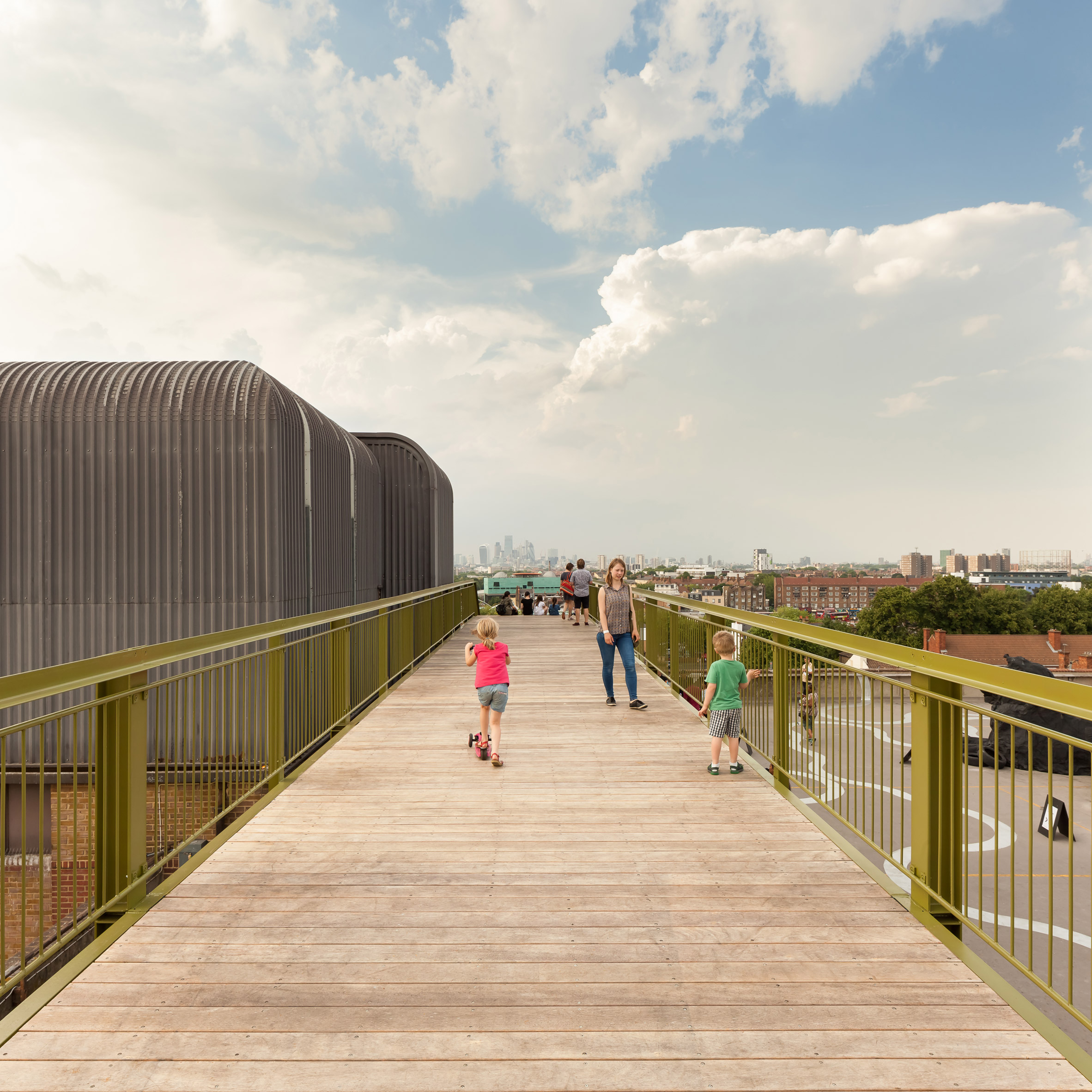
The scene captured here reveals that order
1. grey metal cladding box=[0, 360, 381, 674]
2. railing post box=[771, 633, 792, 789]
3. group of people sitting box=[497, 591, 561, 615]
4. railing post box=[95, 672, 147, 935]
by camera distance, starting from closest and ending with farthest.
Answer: railing post box=[95, 672, 147, 935]
railing post box=[771, 633, 792, 789]
grey metal cladding box=[0, 360, 381, 674]
group of people sitting box=[497, 591, 561, 615]

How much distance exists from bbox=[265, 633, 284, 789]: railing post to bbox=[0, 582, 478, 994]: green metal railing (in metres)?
0.01

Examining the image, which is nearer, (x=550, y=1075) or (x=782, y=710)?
(x=550, y=1075)

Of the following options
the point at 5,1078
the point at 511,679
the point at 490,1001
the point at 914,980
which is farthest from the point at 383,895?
the point at 511,679

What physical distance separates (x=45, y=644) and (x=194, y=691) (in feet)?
34.6

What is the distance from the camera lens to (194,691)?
387 centimetres

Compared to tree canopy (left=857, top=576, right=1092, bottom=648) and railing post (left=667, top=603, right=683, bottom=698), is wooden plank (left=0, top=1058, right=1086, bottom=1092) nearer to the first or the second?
railing post (left=667, top=603, right=683, bottom=698)

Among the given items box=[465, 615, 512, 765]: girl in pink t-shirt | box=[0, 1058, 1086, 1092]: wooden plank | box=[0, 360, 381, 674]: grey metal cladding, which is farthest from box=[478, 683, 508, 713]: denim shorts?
box=[0, 360, 381, 674]: grey metal cladding

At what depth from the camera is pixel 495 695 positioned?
577 cm

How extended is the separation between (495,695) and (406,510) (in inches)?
549

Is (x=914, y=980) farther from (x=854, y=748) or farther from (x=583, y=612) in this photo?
(x=583, y=612)

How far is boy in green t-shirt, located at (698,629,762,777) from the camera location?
5.31 metres

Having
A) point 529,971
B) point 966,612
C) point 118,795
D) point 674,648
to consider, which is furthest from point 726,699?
point 966,612

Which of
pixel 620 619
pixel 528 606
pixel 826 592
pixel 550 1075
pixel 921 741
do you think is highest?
pixel 620 619

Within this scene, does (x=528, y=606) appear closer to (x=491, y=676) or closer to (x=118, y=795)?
(x=491, y=676)
